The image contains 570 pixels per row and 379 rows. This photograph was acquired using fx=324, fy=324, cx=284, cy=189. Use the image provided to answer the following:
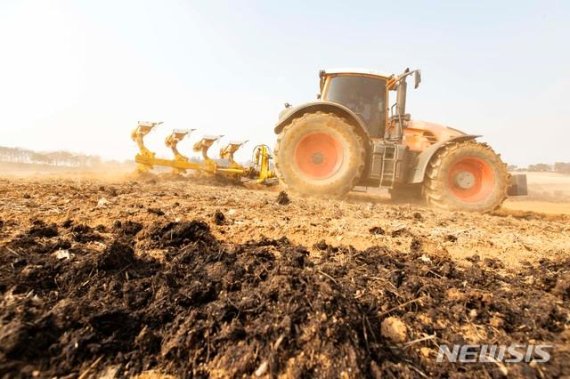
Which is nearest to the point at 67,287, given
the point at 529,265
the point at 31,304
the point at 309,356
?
the point at 31,304

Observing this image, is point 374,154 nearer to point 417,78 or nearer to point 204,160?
point 417,78

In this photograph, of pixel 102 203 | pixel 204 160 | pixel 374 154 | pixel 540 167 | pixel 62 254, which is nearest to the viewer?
pixel 62 254

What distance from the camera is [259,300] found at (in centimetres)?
169

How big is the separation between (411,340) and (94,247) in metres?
2.19

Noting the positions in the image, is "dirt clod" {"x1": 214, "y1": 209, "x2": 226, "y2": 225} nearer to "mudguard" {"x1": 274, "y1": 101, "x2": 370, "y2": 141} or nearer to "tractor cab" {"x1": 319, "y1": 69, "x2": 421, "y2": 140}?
"mudguard" {"x1": 274, "y1": 101, "x2": 370, "y2": 141}

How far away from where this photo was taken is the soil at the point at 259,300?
1.37m

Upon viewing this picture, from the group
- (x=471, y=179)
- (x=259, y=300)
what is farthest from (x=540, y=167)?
(x=259, y=300)

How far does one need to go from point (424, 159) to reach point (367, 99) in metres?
1.66

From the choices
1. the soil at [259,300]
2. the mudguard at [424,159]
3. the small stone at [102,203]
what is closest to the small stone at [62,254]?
A: the soil at [259,300]

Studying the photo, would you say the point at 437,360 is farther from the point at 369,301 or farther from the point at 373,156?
the point at 373,156

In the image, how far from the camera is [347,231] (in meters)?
3.18

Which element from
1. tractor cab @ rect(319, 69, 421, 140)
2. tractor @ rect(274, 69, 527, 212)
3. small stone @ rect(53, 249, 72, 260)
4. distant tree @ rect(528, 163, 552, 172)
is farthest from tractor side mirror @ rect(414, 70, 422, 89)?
distant tree @ rect(528, 163, 552, 172)

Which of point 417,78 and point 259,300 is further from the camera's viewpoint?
point 417,78

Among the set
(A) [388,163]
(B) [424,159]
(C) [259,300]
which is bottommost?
(C) [259,300]
